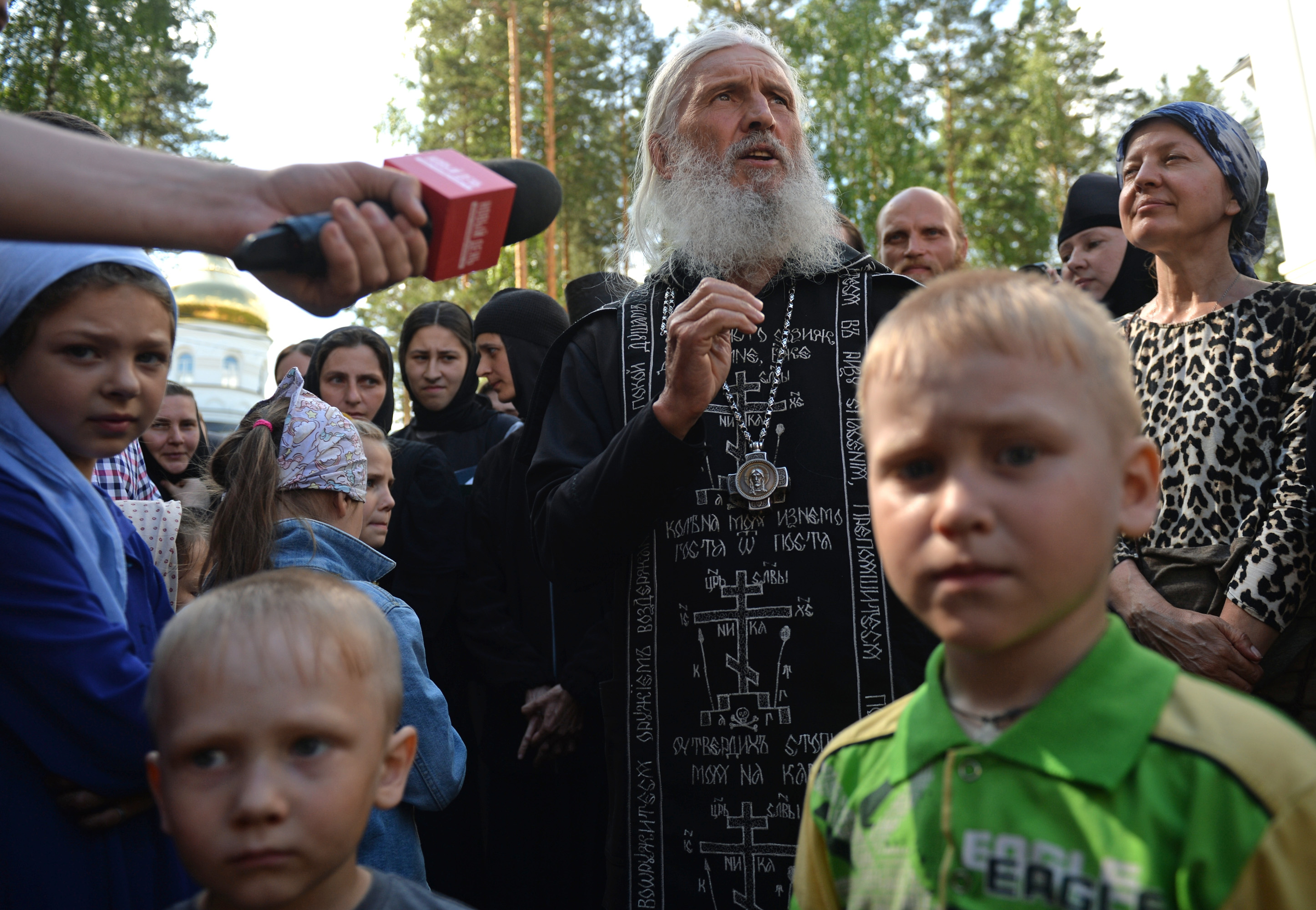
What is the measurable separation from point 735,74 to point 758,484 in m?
1.44

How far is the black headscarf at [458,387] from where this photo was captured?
6.02 metres

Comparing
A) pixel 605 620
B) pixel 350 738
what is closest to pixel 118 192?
pixel 350 738

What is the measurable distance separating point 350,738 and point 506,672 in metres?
2.42

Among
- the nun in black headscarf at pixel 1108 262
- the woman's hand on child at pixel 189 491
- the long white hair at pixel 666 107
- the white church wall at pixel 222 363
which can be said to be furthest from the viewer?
the white church wall at pixel 222 363

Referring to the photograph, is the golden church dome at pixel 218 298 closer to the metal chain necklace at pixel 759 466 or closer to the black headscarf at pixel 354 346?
the black headscarf at pixel 354 346

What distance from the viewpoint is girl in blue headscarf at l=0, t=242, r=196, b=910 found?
6.51 ft

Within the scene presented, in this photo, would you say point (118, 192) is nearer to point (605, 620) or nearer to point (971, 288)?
point (971, 288)

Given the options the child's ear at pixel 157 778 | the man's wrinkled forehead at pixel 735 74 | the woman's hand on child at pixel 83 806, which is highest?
the man's wrinkled forehead at pixel 735 74

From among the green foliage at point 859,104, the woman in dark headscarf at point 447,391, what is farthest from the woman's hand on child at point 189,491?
the green foliage at point 859,104

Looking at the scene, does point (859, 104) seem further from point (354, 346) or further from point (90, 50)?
point (354, 346)

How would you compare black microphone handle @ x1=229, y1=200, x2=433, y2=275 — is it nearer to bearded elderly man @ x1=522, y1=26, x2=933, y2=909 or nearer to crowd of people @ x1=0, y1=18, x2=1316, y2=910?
crowd of people @ x1=0, y1=18, x2=1316, y2=910

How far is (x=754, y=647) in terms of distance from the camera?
9.20 feet

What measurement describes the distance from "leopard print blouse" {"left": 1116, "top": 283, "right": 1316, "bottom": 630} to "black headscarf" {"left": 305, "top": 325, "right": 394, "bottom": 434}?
12.2 feet

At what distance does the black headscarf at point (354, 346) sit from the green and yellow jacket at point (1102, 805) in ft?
14.5
